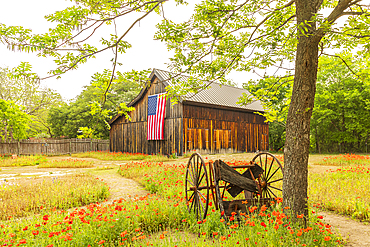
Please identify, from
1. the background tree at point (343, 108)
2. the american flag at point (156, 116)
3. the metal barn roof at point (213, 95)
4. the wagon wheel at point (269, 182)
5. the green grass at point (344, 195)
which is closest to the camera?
the wagon wheel at point (269, 182)

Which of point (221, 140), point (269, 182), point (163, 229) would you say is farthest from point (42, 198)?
point (221, 140)

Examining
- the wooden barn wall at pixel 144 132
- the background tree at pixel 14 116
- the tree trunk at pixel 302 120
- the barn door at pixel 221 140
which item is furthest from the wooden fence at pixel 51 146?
the tree trunk at pixel 302 120

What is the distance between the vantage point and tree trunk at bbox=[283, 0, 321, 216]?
12.7 feet

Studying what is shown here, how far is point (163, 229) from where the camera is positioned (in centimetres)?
432

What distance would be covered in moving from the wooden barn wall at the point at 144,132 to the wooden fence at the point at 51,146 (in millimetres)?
4728

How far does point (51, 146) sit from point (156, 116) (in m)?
13.0

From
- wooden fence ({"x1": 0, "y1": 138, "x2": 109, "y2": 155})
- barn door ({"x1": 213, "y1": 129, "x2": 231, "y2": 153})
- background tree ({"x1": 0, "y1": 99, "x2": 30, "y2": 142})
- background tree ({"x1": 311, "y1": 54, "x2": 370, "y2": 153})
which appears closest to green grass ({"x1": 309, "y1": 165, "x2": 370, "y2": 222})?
barn door ({"x1": 213, "y1": 129, "x2": 231, "y2": 153})

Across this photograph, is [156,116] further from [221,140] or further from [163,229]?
[163,229]

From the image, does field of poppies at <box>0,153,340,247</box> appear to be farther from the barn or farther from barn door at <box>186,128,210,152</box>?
barn door at <box>186,128,210,152</box>

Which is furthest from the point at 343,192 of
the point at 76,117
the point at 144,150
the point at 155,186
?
the point at 76,117

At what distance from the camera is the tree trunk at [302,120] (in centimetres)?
386

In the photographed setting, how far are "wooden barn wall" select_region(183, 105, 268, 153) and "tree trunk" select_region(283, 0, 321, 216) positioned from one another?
14568mm

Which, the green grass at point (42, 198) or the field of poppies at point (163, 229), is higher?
the field of poppies at point (163, 229)

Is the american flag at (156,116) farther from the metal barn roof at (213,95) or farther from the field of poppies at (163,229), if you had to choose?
the field of poppies at (163,229)
